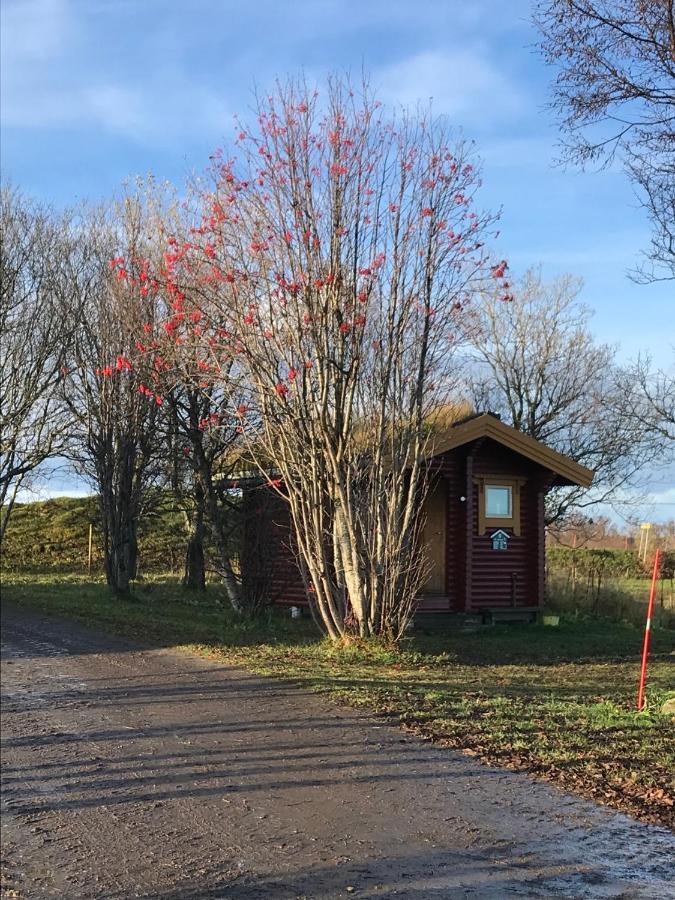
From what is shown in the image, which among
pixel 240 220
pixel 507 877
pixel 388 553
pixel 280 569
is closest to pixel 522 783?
pixel 507 877

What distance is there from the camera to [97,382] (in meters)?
21.0

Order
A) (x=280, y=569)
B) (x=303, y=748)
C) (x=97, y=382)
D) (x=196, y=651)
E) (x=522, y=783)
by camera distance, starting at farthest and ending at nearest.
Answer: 1. (x=97, y=382)
2. (x=280, y=569)
3. (x=196, y=651)
4. (x=303, y=748)
5. (x=522, y=783)

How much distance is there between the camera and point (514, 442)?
18.0 metres

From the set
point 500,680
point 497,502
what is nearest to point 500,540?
point 497,502

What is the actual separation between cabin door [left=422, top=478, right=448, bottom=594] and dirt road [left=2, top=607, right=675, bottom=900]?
1037 centimetres

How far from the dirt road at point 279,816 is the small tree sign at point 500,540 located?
428 inches

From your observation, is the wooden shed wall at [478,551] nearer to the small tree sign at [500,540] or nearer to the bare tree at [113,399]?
the small tree sign at [500,540]

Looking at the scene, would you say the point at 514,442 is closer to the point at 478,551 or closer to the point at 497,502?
the point at 497,502

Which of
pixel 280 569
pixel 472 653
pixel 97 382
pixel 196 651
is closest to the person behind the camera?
pixel 196 651

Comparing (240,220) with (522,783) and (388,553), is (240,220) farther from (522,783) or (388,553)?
(522,783)

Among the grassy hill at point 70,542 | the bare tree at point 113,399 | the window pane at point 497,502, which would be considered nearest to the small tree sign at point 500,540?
the window pane at point 497,502

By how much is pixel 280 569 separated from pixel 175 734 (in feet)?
35.1

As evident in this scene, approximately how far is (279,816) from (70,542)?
28.3 m

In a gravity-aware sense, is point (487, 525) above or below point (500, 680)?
above
